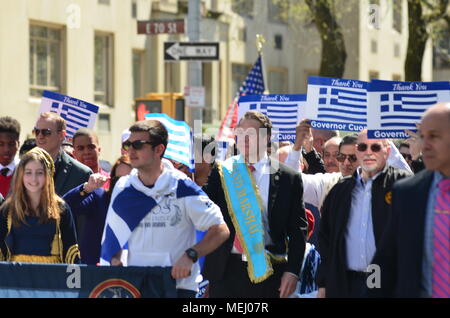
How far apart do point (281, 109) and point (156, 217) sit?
500 cm

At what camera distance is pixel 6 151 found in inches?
360

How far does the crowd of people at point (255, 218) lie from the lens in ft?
16.5

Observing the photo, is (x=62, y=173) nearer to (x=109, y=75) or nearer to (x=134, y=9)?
(x=109, y=75)

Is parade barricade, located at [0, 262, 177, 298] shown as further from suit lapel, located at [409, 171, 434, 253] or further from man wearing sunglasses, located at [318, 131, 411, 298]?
suit lapel, located at [409, 171, 434, 253]

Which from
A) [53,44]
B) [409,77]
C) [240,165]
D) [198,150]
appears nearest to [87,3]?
[53,44]

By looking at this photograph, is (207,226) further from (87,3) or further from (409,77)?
(87,3)

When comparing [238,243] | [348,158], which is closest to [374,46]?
[348,158]

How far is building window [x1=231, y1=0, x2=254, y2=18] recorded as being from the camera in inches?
1319

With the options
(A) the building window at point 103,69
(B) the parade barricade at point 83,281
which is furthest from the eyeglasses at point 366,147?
(A) the building window at point 103,69

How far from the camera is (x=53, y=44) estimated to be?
2628cm

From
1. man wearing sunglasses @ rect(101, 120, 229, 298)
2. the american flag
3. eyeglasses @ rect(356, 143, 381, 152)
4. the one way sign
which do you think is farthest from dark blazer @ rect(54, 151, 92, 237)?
the american flag

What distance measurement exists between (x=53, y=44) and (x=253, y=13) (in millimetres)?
10016

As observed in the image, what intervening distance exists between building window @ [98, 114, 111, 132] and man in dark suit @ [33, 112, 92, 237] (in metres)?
18.6
